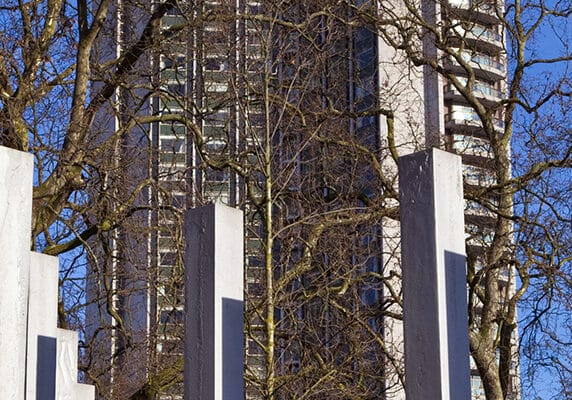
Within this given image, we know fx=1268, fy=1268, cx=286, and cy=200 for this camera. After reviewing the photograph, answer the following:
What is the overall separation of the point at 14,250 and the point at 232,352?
930mm

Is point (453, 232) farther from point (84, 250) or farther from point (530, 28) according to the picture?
point (530, 28)

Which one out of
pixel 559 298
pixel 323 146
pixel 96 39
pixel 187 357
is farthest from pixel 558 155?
pixel 187 357

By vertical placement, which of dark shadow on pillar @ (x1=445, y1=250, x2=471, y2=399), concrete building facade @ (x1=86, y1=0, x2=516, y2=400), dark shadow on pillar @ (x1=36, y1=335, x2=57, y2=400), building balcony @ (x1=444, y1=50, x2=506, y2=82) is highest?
building balcony @ (x1=444, y1=50, x2=506, y2=82)

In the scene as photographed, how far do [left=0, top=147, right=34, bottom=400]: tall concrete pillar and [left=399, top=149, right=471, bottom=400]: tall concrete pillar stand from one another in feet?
4.16

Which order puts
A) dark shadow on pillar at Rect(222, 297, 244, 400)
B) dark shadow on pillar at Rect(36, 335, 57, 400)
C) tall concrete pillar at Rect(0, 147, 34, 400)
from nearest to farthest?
tall concrete pillar at Rect(0, 147, 34, 400) → dark shadow on pillar at Rect(222, 297, 244, 400) → dark shadow on pillar at Rect(36, 335, 57, 400)

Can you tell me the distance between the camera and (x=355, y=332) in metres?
12.2

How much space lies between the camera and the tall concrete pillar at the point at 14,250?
4.13m

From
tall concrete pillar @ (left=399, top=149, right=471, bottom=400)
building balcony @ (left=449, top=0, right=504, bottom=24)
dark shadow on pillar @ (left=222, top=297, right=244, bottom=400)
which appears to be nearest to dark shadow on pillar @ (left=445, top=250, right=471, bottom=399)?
tall concrete pillar @ (left=399, top=149, right=471, bottom=400)

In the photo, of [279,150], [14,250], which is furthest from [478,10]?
[14,250]

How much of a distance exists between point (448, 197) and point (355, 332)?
26.0 feet

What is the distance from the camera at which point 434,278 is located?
422 cm

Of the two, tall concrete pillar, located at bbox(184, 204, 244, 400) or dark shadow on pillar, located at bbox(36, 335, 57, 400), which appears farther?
dark shadow on pillar, located at bbox(36, 335, 57, 400)

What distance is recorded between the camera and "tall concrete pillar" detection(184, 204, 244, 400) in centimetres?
462

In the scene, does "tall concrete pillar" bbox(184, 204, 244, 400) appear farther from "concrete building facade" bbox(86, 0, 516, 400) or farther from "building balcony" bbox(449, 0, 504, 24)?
"building balcony" bbox(449, 0, 504, 24)
